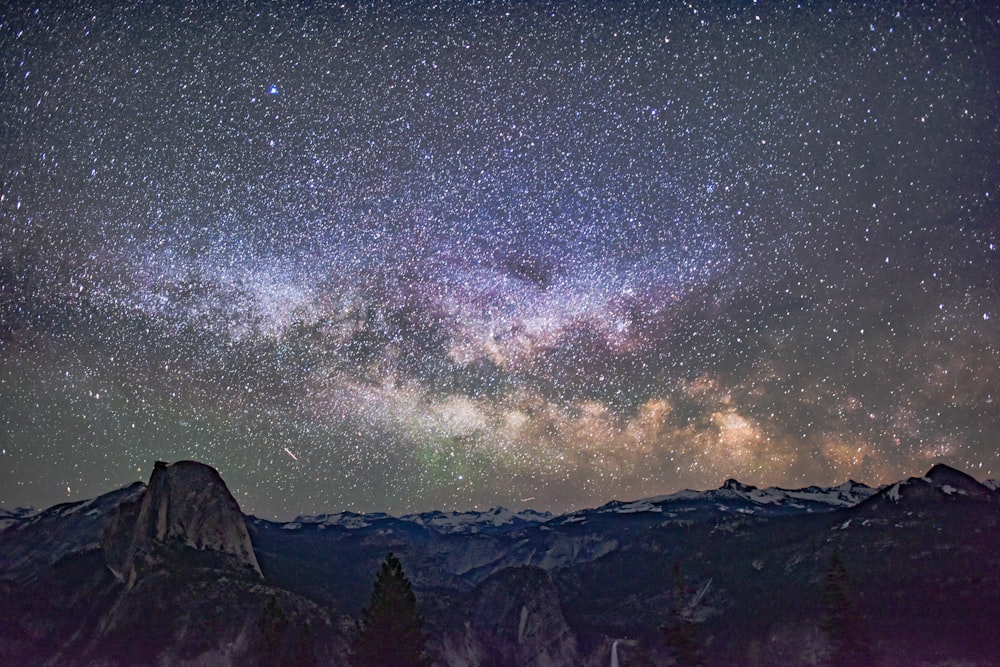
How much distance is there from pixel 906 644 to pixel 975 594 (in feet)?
87.9

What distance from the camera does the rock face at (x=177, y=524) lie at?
161 m

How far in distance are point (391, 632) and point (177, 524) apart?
119 metres

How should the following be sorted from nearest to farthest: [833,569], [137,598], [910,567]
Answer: [833,569], [137,598], [910,567]

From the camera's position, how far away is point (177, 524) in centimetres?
16638

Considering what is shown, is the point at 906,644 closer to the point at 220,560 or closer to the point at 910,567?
the point at 910,567

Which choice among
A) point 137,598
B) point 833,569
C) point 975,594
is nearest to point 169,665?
point 137,598

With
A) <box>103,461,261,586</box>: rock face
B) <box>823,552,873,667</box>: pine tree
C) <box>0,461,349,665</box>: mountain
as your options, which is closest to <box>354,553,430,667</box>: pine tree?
<box>823,552,873,667</box>: pine tree

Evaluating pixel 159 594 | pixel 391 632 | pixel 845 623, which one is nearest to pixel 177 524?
pixel 159 594

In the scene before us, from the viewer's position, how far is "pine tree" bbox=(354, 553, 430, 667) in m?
65.5

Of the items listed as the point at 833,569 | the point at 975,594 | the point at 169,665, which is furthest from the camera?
the point at 975,594

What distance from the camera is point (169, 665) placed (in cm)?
12825

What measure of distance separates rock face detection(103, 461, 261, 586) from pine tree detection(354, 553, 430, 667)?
106 meters

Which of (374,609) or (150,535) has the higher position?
(150,535)

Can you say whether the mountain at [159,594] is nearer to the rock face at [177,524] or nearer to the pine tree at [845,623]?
the rock face at [177,524]
